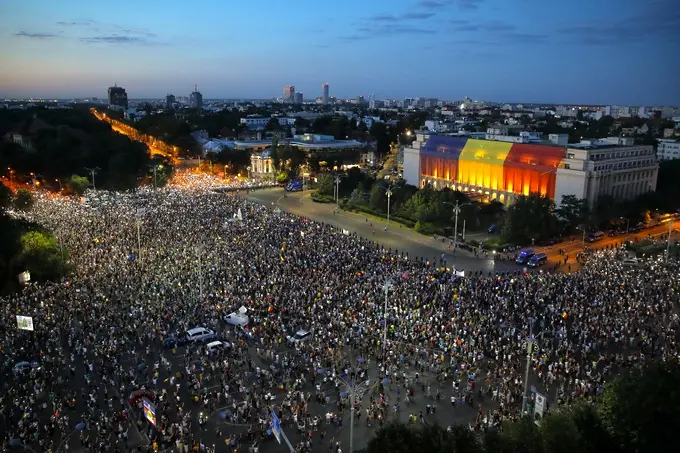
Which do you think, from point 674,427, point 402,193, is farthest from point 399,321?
point 402,193

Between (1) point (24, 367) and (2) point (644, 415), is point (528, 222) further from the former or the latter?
→ (1) point (24, 367)

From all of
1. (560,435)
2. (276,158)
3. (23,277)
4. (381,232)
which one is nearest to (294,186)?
(276,158)

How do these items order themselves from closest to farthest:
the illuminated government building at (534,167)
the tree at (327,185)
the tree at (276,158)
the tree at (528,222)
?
the tree at (528,222), the illuminated government building at (534,167), the tree at (327,185), the tree at (276,158)

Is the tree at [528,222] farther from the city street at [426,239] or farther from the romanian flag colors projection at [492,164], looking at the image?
the romanian flag colors projection at [492,164]

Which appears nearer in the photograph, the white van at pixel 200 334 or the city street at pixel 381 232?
the white van at pixel 200 334

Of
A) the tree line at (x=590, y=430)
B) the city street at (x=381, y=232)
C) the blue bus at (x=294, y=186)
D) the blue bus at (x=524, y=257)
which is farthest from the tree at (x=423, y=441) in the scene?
the blue bus at (x=294, y=186)

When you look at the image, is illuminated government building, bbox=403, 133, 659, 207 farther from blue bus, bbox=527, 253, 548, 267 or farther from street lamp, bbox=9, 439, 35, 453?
street lamp, bbox=9, 439, 35, 453
